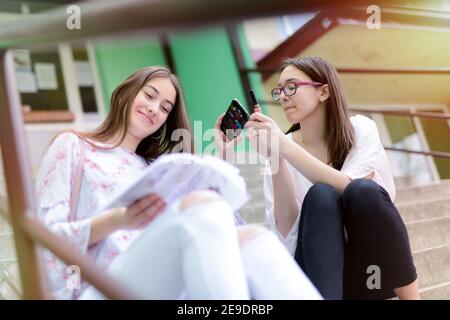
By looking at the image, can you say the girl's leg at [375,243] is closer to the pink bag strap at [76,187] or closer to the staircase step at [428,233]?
the pink bag strap at [76,187]

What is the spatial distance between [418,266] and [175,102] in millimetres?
986

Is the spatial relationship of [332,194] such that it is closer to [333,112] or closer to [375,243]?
[375,243]

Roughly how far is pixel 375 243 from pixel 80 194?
64 cm

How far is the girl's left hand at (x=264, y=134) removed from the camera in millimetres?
1137

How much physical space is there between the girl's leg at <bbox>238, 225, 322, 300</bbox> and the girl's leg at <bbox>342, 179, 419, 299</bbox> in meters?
0.27

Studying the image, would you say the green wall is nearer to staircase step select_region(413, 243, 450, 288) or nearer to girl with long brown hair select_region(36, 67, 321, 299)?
staircase step select_region(413, 243, 450, 288)

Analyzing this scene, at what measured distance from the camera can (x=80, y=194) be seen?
104 cm

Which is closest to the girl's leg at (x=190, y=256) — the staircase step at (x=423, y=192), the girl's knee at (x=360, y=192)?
the girl's knee at (x=360, y=192)

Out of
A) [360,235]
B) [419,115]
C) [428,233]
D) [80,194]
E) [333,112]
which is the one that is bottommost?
[428,233]

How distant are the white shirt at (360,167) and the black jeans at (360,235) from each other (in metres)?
0.12

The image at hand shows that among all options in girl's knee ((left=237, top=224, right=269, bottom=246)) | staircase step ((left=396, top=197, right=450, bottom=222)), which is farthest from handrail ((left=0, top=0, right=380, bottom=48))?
staircase step ((left=396, top=197, right=450, bottom=222))

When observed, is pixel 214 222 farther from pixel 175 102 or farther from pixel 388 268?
pixel 175 102

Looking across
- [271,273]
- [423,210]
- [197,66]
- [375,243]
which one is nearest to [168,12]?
[271,273]
